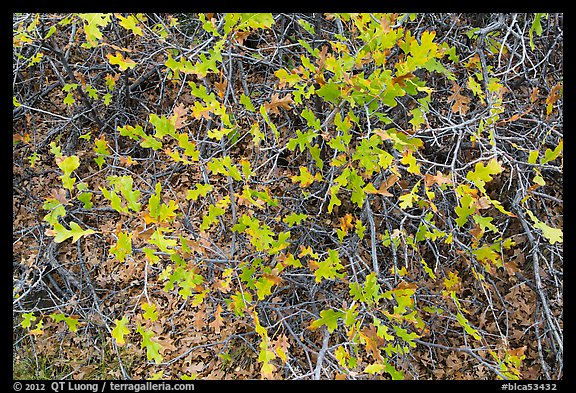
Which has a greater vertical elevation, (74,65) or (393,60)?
(393,60)

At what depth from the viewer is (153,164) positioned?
373 cm

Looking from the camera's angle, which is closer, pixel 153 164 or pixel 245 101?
pixel 245 101

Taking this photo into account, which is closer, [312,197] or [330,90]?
[330,90]

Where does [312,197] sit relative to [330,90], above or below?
below

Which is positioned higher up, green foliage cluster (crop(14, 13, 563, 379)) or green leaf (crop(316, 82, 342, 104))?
green leaf (crop(316, 82, 342, 104))

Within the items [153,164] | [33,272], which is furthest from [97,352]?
[153,164]

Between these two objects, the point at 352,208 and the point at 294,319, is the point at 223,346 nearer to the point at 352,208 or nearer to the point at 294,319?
the point at 294,319

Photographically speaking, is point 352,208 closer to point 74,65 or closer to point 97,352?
point 97,352

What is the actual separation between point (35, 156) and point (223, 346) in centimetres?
241

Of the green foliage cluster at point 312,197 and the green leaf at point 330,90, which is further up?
the green leaf at point 330,90

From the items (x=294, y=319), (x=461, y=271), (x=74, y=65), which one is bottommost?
(x=294, y=319)
